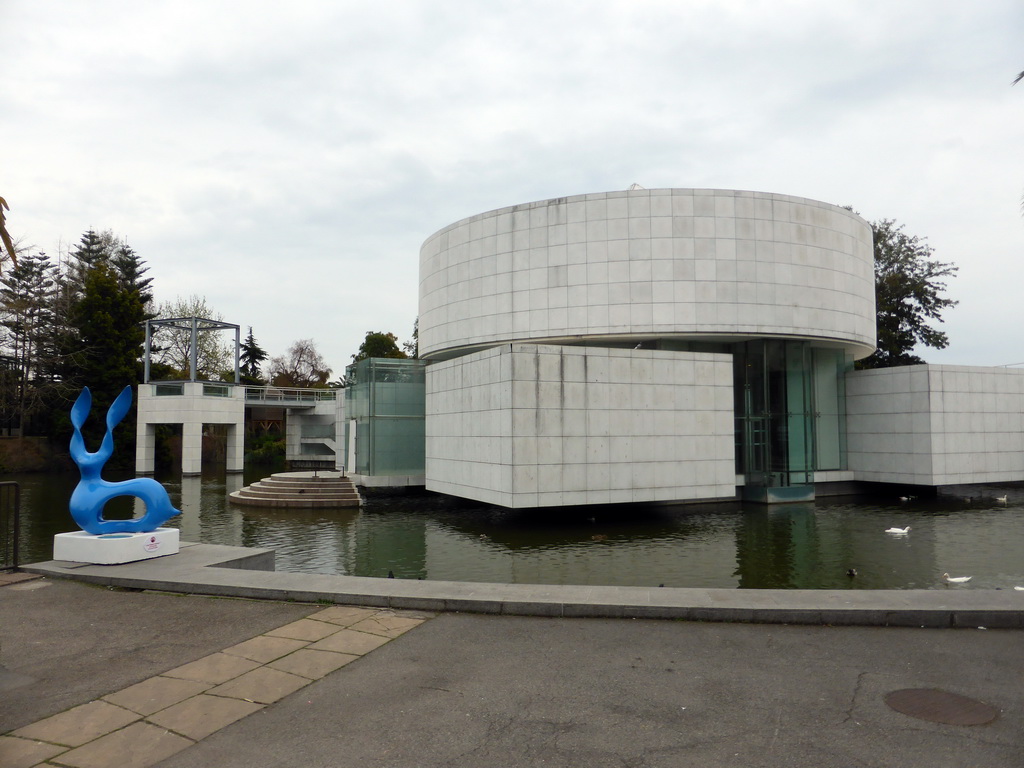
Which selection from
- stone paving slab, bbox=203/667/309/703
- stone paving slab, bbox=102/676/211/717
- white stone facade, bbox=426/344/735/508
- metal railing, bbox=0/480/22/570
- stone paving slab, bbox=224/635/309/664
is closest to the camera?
stone paving slab, bbox=102/676/211/717

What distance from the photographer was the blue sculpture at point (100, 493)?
39.1 ft

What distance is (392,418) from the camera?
30625mm

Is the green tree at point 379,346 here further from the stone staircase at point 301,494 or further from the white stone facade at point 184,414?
the stone staircase at point 301,494

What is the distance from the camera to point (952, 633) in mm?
7762

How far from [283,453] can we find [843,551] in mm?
53663

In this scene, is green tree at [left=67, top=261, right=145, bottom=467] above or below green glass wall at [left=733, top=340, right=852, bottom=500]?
above

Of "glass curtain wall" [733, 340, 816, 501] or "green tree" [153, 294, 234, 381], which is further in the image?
"green tree" [153, 294, 234, 381]

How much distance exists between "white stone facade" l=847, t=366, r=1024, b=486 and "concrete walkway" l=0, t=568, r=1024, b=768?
84.1 ft

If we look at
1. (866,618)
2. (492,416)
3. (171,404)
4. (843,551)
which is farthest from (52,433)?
(866,618)

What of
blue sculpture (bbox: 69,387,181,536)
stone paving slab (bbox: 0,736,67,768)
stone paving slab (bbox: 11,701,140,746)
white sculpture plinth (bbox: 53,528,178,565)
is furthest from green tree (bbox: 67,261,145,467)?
stone paving slab (bbox: 0,736,67,768)

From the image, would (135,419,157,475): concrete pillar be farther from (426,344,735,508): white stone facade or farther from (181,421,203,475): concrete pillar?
(426,344,735,508): white stone facade

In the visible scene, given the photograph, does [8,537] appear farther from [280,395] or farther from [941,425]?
[280,395]

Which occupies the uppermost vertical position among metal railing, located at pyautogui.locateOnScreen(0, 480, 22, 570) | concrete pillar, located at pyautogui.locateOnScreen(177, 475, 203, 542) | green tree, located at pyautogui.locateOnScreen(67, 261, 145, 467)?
green tree, located at pyautogui.locateOnScreen(67, 261, 145, 467)

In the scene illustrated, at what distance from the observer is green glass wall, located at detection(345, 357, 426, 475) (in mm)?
30359
